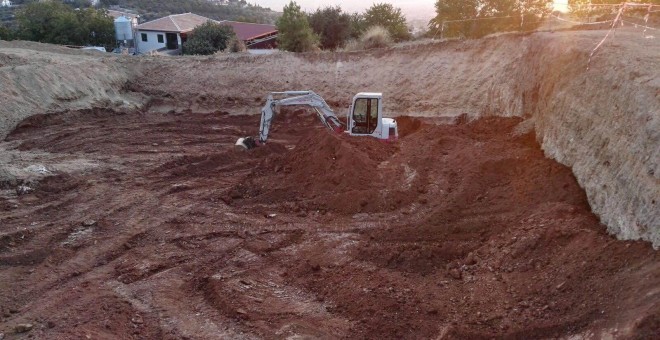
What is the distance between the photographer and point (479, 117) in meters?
19.2

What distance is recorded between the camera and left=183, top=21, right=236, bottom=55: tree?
41.2 metres

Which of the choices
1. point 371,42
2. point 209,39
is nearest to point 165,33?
point 209,39

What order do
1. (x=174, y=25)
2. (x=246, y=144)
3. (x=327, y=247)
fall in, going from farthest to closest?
(x=174, y=25) < (x=246, y=144) < (x=327, y=247)

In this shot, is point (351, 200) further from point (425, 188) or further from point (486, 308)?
point (486, 308)

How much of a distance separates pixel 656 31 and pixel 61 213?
18600 mm

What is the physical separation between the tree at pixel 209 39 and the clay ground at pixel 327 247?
25413 mm

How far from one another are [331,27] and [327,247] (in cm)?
2923

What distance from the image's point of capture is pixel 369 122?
16.7 m

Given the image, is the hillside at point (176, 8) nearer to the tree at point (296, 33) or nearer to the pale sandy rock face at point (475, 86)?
the tree at point (296, 33)

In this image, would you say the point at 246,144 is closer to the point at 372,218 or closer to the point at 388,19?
the point at 372,218

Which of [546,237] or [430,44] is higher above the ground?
[430,44]

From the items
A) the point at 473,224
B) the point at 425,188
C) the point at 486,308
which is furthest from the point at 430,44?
the point at 486,308

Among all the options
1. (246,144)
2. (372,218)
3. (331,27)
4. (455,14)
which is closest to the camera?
(372,218)

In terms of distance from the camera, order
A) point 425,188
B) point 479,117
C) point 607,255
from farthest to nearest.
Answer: point 479,117 < point 425,188 < point 607,255
